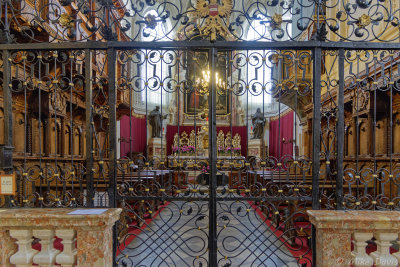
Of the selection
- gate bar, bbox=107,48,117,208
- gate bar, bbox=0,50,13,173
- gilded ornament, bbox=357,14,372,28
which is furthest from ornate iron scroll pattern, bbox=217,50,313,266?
gate bar, bbox=0,50,13,173

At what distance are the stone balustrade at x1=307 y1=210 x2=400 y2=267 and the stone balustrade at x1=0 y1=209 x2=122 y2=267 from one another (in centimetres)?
175

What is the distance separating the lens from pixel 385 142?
4.74 metres

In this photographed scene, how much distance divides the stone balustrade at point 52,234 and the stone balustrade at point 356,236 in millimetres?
1754

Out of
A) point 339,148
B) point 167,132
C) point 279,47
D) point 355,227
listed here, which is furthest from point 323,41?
point 167,132

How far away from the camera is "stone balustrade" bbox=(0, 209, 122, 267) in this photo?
2.03 m

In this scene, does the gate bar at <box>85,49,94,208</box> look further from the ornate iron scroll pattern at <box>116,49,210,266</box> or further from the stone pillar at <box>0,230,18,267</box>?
the stone pillar at <box>0,230,18,267</box>

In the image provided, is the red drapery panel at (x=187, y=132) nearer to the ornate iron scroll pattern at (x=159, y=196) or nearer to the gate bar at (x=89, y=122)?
the ornate iron scroll pattern at (x=159, y=196)

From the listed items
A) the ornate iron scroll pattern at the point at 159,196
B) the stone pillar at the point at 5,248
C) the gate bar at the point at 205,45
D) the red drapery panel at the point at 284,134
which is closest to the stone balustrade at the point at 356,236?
the ornate iron scroll pattern at the point at 159,196

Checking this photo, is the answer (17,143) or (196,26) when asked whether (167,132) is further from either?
(196,26)

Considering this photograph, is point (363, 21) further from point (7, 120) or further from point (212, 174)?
point (7, 120)

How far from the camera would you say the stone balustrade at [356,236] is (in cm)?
201

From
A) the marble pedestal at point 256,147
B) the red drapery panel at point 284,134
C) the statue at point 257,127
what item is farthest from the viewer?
the marble pedestal at point 256,147

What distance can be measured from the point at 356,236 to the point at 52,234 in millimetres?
2456

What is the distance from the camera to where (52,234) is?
2.09 m
